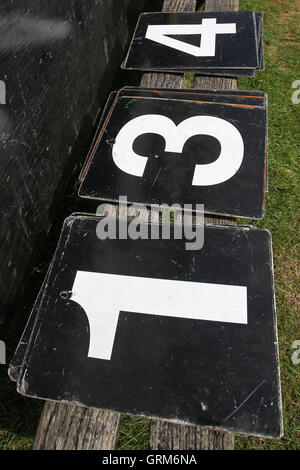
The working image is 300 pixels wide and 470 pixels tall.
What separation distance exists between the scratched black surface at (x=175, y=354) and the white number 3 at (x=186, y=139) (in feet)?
0.99

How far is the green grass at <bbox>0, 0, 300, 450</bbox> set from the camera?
139 centimetres

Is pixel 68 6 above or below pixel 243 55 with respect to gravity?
above

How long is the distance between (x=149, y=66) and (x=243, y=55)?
1.44 ft

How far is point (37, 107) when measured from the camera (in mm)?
1376

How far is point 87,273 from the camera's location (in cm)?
116

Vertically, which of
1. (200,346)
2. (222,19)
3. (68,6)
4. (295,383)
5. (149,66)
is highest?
(68,6)

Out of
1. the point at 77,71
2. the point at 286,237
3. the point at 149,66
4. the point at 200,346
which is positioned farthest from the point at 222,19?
the point at 200,346

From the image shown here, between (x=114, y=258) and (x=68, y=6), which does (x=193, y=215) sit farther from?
(x=68, y=6)

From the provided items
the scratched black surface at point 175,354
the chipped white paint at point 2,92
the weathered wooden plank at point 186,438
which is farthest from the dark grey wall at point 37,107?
the weathered wooden plank at point 186,438

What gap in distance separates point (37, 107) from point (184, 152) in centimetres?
54

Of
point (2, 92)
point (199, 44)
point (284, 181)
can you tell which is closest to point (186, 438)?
point (2, 92)

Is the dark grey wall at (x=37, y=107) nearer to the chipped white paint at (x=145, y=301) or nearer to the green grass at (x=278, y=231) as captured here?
the green grass at (x=278, y=231)

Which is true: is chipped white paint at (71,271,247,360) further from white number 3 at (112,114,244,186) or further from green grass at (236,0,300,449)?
green grass at (236,0,300,449)
